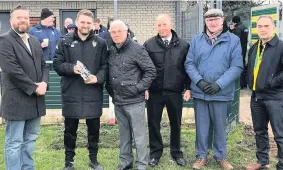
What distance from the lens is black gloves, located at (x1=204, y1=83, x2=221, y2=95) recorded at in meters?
4.77

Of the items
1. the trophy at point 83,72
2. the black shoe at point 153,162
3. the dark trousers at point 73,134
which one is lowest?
the black shoe at point 153,162

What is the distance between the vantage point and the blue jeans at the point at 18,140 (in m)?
4.36

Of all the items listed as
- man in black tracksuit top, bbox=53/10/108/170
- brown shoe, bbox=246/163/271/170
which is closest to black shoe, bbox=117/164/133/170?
A: man in black tracksuit top, bbox=53/10/108/170

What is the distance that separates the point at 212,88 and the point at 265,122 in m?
0.87

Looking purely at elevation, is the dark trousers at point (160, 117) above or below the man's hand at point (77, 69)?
below

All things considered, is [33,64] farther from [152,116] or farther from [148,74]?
[152,116]

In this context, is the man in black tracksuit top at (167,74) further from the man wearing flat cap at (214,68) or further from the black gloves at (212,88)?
the black gloves at (212,88)

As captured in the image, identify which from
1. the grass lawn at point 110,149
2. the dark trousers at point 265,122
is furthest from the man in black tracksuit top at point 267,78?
the grass lawn at point 110,149

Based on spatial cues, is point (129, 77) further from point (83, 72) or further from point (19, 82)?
point (19, 82)

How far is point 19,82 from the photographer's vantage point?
4238 mm

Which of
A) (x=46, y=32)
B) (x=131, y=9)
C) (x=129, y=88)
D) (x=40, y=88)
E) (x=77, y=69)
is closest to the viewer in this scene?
(x=40, y=88)

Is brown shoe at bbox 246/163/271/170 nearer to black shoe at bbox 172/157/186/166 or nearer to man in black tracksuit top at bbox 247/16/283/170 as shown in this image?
man in black tracksuit top at bbox 247/16/283/170

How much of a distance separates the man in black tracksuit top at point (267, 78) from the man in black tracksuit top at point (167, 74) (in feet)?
2.81

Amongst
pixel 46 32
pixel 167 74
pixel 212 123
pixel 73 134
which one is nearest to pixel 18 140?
pixel 73 134
